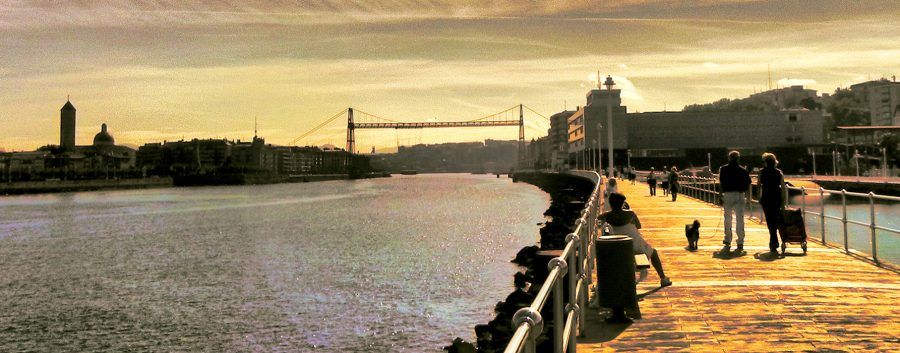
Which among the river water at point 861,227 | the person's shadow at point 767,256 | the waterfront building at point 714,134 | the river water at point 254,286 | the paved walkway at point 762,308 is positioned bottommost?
the river water at point 254,286

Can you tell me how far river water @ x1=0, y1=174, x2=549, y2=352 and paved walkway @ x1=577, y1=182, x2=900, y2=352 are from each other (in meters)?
9.62

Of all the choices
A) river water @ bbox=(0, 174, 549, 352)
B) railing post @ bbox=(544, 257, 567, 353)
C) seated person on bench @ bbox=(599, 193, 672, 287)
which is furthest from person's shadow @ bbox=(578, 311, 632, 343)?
river water @ bbox=(0, 174, 549, 352)

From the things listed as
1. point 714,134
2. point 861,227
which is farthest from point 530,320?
point 714,134

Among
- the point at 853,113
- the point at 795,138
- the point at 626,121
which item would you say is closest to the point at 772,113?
the point at 795,138

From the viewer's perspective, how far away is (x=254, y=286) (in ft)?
97.5

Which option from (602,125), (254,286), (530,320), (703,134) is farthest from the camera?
(703,134)

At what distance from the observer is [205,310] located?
24422mm

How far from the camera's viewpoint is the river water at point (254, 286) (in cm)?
2044

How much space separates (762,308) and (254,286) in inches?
983

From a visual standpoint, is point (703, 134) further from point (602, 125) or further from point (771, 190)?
point (771, 190)

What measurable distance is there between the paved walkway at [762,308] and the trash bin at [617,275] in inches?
9.7

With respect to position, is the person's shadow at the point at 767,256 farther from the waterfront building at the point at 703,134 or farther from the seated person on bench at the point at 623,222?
the waterfront building at the point at 703,134

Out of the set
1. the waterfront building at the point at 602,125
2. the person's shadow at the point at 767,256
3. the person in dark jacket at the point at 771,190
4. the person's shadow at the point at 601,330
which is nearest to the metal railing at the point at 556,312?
the person's shadow at the point at 601,330

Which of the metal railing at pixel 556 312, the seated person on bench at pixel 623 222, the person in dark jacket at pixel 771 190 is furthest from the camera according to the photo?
the person in dark jacket at pixel 771 190
